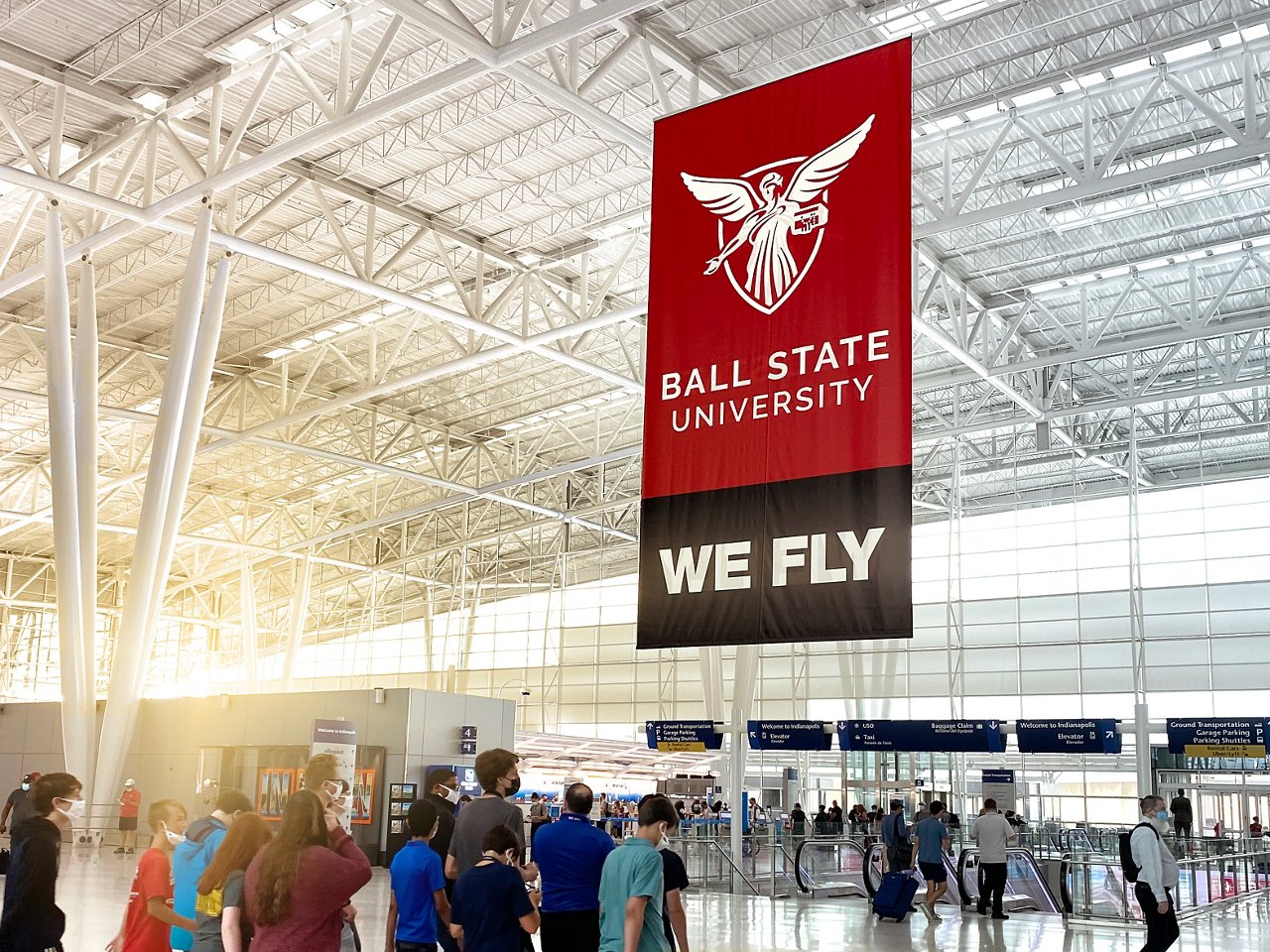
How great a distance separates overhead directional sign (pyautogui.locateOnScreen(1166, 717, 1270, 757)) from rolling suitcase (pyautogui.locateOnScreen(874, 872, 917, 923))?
1134 cm

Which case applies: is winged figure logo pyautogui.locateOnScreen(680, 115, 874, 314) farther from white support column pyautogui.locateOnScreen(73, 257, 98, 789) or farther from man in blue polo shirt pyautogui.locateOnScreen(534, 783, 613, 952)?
white support column pyautogui.locateOnScreen(73, 257, 98, 789)

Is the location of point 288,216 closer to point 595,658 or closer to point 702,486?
point 702,486

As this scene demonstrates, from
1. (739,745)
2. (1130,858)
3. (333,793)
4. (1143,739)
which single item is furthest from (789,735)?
(333,793)

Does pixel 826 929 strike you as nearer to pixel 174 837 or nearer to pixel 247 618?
pixel 174 837

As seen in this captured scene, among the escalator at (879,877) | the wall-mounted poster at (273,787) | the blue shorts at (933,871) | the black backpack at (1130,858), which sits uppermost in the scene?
the black backpack at (1130,858)

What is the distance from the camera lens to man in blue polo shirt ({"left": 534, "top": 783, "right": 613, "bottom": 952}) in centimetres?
685

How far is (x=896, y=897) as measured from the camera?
18.3 meters

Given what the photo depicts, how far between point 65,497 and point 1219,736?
23240 millimetres

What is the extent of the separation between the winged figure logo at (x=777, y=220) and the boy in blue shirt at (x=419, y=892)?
3666 millimetres

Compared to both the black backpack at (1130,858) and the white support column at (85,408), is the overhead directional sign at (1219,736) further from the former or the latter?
the white support column at (85,408)

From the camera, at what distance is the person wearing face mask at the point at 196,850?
649 cm

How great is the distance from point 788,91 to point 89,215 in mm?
19274

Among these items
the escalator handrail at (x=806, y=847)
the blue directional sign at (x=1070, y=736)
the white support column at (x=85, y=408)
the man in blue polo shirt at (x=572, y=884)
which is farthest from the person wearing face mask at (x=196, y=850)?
the blue directional sign at (x=1070, y=736)

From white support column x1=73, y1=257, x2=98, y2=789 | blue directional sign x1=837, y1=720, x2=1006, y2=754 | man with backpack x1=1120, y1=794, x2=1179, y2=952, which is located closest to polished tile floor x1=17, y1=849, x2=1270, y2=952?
man with backpack x1=1120, y1=794, x2=1179, y2=952
